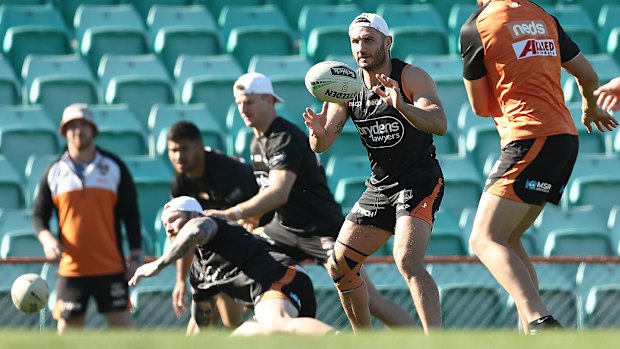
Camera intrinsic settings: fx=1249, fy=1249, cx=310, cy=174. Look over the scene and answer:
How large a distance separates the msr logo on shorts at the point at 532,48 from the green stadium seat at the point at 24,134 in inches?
239

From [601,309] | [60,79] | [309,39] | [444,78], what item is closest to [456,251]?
[601,309]

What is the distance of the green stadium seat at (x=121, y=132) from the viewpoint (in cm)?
1216

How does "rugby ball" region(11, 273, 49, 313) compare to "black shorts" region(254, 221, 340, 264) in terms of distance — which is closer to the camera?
"rugby ball" region(11, 273, 49, 313)

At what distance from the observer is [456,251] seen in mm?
11625

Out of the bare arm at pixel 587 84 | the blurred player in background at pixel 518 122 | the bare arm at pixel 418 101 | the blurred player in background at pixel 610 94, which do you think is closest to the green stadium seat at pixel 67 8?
the bare arm at pixel 418 101

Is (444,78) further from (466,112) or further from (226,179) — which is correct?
(226,179)

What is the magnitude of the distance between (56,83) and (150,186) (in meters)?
1.76

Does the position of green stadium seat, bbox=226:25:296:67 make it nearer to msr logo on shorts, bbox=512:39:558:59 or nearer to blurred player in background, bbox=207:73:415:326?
blurred player in background, bbox=207:73:415:326

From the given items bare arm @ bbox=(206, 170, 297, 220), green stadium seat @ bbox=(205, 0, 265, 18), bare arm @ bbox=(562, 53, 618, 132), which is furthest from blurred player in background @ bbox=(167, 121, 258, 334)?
green stadium seat @ bbox=(205, 0, 265, 18)

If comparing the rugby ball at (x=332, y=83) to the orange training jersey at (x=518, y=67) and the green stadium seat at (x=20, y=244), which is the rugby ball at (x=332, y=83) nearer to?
the orange training jersey at (x=518, y=67)

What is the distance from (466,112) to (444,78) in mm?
546

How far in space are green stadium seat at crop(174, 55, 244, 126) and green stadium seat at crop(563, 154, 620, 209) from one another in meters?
3.63

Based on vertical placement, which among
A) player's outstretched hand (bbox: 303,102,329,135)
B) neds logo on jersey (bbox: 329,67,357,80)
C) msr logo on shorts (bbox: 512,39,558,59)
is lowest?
player's outstretched hand (bbox: 303,102,329,135)

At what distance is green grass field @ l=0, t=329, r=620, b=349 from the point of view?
438 cm
